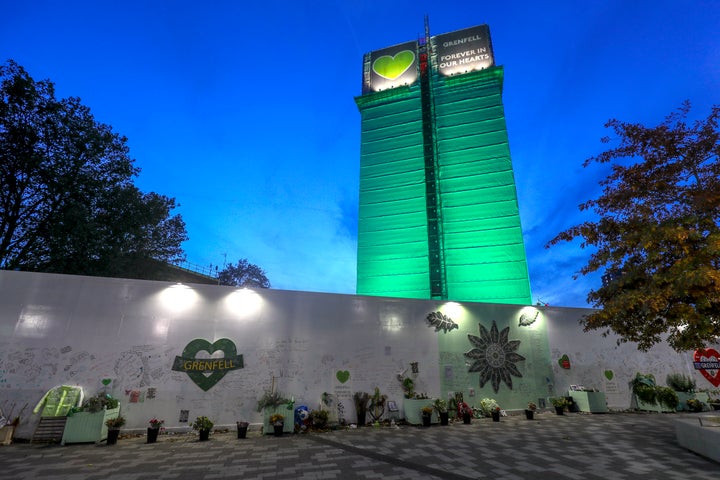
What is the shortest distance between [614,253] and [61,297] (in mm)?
16268

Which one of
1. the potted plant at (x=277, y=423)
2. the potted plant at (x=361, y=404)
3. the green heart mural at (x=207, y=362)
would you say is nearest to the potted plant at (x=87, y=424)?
the green heart mural at (x=207, y=362)

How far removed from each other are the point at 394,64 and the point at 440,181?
13553 millimetres

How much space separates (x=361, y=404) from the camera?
1159cm

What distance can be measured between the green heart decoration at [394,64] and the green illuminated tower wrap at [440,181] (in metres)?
0.11

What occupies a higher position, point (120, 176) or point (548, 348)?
point (120, 176)

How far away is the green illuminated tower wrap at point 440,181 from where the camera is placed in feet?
80.4

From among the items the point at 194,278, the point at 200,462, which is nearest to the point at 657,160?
the point at 200,462

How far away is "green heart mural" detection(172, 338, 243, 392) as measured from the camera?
1060 cm

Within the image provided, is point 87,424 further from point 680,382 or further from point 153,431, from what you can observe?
point 680,382

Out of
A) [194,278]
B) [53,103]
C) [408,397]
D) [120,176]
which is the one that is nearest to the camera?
[408,397]

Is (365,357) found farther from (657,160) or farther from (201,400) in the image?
(657,160)

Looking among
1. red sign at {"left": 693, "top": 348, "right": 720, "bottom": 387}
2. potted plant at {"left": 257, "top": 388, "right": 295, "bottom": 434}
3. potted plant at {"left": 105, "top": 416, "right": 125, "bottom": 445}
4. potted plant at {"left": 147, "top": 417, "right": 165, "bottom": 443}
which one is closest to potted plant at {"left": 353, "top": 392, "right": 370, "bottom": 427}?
potted plant at {"left": 257, "top": 388, "right": 295, "bottom": 434}

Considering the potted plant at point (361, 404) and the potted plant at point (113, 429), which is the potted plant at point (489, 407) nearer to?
the potted plant at point (361, 404)

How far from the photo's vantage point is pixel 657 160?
347 inches
